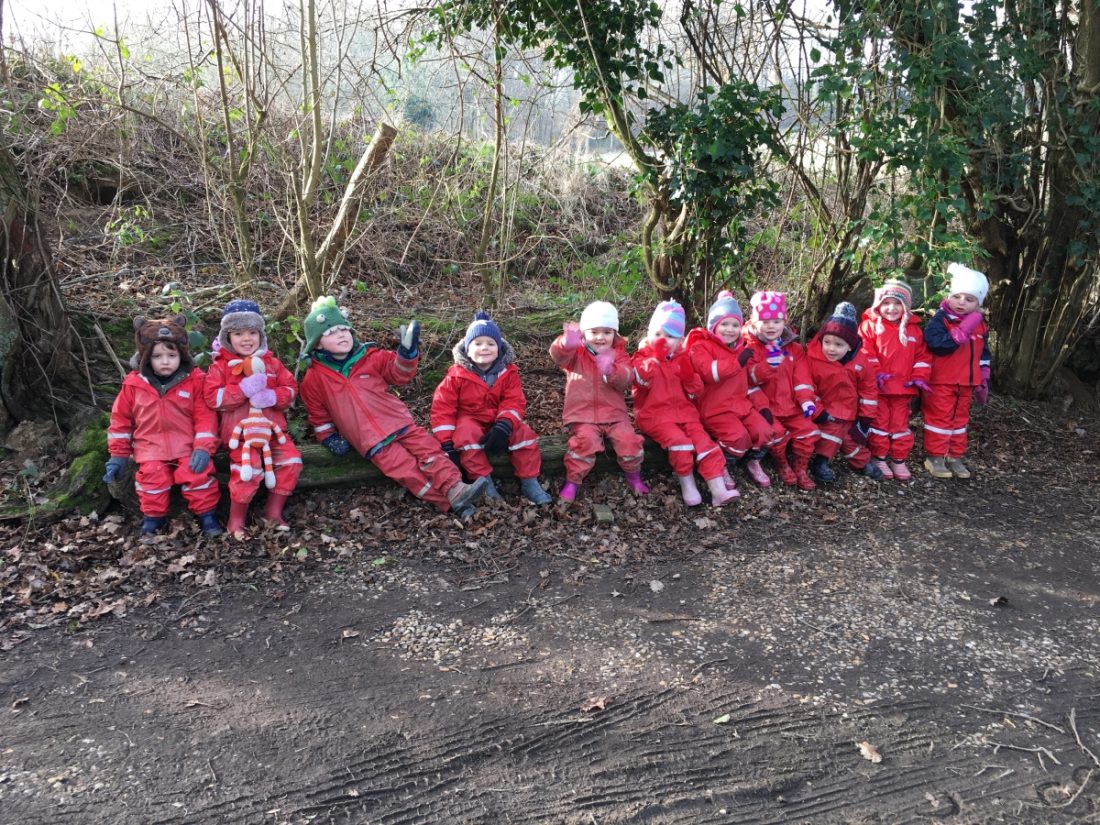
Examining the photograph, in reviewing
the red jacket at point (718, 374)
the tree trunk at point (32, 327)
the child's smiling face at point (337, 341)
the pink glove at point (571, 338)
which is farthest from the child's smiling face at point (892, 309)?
the tree trunk at point (32, 327)

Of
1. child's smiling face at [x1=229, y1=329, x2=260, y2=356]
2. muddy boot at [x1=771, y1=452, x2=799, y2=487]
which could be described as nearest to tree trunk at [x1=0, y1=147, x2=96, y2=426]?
child's smiling face at [x1=229, y1=329, x2=260, y2=356]

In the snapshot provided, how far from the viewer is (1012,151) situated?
21.7 ft

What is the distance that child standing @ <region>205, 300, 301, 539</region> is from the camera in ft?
15.7

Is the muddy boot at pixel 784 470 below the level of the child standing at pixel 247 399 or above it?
below

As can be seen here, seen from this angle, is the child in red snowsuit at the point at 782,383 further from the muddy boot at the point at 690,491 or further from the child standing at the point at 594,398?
the child standing at the point at 594,398

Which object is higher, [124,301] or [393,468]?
[124,301]

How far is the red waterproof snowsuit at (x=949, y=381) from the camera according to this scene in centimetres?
600

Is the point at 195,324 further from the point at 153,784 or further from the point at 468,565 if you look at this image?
the point at 153,784

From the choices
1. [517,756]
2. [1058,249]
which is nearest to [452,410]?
[517,756]

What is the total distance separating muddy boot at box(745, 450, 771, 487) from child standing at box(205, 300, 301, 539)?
3170mm

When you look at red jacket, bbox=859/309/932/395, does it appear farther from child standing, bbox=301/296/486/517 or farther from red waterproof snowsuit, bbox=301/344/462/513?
red waterproof snowsuit, bbox=301/344/462/513

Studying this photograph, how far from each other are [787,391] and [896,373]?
901 mm

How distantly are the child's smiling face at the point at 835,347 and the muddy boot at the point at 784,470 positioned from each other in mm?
800

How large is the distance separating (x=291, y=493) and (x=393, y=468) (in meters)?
0.67
